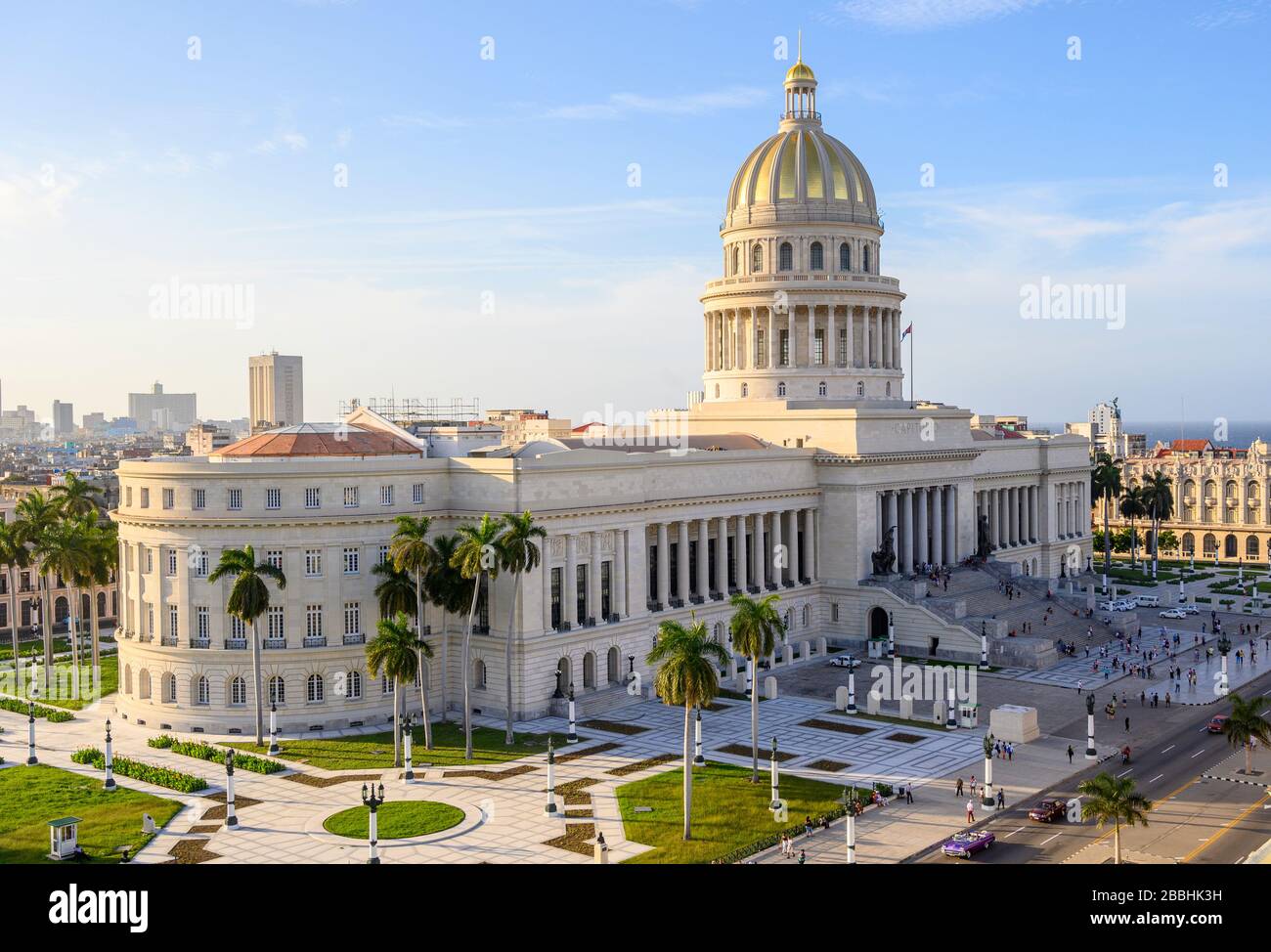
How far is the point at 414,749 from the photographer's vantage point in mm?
72188

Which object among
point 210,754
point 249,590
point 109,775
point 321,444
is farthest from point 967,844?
point 321,444

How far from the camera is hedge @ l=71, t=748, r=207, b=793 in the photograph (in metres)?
64.1

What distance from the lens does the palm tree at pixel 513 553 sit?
72.6 m

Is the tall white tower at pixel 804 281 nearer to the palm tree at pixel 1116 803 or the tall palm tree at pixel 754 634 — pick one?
the tall palm tree at pixel 754 634

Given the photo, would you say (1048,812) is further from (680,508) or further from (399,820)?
(680,508)

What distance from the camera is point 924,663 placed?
9844cm

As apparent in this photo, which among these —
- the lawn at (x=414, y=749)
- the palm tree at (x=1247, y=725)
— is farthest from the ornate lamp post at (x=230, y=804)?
the palm tree at (x=1247, y=725)

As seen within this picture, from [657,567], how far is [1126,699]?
34767 mm

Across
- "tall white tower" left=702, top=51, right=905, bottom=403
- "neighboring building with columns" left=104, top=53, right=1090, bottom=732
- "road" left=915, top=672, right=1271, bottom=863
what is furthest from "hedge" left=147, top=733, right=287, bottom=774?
"tall white tower" left=702, top=51, right=905, bottom=403

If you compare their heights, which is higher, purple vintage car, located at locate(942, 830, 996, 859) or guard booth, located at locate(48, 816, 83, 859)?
guard booth, located at locate(48, 816, 83, 859)

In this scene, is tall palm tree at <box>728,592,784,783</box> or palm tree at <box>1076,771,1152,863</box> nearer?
palm tree at <box>1076,771,1152,863</box>

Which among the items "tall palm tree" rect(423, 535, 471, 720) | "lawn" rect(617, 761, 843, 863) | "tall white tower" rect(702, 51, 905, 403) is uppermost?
"tall white tower" rect(702, 51, 905, 403)

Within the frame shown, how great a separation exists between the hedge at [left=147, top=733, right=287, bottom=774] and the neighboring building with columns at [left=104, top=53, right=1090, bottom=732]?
3012 mm

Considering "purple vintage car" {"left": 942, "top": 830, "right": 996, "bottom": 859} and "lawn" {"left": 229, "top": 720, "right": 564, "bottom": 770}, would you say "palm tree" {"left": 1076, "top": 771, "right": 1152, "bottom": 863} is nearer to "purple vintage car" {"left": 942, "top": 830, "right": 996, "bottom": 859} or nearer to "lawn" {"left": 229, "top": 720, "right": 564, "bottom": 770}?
"purple vintage car" {"left": 942, "top": 830, "right": 996, "bottom": 859}
